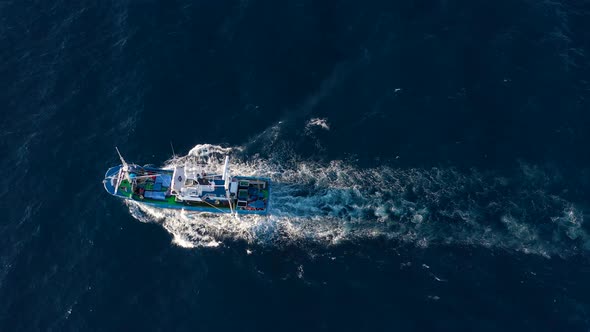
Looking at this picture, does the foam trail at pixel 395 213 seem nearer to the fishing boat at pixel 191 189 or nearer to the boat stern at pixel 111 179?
the fishing boat at pixel 191 189

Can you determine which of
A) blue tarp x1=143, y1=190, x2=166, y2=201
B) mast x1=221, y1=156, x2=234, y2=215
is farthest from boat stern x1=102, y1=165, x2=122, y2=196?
mast x1=221, y1=156, x2=234, y2=215

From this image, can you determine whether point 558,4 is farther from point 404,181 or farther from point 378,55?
point 404,181

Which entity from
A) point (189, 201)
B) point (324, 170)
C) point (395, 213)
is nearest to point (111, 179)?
point (189, 201)

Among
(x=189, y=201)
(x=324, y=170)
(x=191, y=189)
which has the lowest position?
(x=189, y=201)

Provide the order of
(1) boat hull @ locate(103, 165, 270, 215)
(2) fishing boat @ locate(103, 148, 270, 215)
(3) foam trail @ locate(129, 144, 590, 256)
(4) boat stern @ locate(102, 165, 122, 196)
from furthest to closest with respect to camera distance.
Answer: (4) boat stern @ locate(102, 165, 122, 196)
(1) boat hull @ locate(103, 165, 270, 215)
(2) fishing boat @ locate(103, 148, 270, 215)
(3) foam trail @ locate(129, 144, 590, 256)

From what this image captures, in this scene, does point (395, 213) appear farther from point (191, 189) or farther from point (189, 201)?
point (189, 201)

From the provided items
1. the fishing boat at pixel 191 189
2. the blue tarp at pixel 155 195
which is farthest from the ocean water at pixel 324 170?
the blue tarp at pixel 155 195

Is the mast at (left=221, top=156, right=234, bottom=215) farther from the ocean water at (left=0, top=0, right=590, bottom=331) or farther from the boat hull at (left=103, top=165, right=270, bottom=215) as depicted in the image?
the ocean water at (left=0, top=0, right=590, bottom=331)
